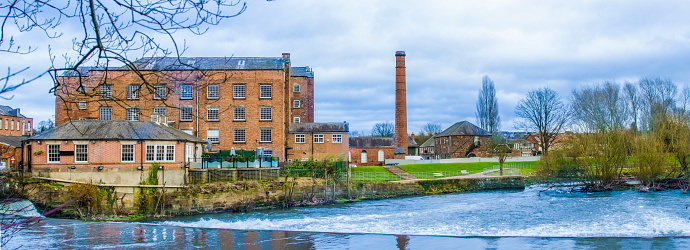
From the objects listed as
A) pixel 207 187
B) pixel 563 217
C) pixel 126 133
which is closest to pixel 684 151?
pixel 563 217

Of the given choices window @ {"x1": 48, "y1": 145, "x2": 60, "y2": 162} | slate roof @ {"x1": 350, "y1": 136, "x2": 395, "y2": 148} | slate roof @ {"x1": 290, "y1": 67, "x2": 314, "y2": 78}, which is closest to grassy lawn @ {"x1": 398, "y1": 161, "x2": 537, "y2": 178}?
slate roof @ {"x1": 350, "y1": 136, "x2": 395, "y2": 148}

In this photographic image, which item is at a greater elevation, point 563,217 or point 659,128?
point 659,128

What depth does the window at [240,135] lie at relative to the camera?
38312 mm

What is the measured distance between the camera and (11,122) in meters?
52.0

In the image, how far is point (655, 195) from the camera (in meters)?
26.6

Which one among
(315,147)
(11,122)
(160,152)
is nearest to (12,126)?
(11,122)

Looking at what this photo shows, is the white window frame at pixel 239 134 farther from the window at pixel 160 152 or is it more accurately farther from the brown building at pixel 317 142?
the window at pixel 160 152

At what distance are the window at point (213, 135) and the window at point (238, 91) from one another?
3.04m

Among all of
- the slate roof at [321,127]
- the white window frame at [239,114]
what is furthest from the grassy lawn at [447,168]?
the white window frame at [239,114]

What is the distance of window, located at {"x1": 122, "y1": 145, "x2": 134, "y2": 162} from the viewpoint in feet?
83.9

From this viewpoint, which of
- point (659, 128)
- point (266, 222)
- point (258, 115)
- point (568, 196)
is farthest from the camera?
point (258, 115)

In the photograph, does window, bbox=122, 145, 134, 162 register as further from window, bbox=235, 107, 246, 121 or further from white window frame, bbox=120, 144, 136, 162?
window, bbox=235, 107, 246, 121

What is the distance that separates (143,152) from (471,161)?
35.8m

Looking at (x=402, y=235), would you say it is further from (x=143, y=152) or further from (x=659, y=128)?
(x=659, y=128)
